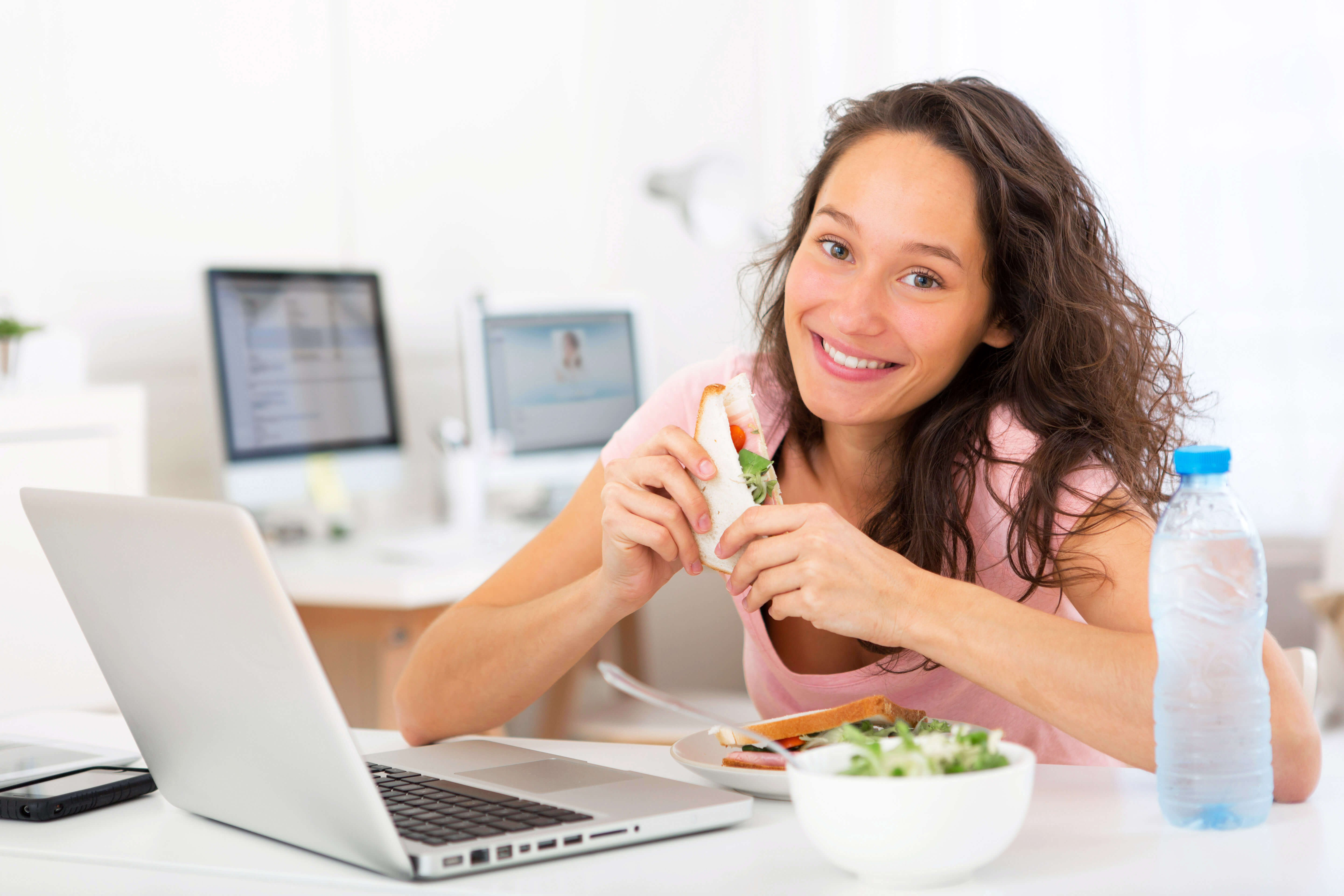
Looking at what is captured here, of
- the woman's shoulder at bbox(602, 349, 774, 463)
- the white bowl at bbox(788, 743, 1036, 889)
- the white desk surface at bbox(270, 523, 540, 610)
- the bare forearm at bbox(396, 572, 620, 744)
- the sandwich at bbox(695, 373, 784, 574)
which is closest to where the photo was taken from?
the white bowl at bbox(788, 743, 1036, 889)

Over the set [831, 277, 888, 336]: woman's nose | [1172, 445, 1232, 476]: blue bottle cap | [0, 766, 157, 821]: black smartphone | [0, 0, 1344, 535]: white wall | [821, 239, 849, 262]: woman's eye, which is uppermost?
[0, 0, 1344, 535]: white wall

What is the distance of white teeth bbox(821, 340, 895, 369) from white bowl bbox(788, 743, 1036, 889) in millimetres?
640

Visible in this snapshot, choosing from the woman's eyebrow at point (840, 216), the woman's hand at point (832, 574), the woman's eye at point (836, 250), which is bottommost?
the woman's hand at point (832, 574)

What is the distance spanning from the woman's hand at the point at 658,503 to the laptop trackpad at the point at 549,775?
0.20 meters

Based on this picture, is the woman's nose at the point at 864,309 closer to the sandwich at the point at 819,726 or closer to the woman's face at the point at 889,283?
the woman's face at the point at 889,283

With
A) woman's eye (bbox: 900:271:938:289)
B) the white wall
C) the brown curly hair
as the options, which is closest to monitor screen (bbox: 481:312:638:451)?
the white wall

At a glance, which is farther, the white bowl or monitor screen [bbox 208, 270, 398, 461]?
monitor screen [bbox 208, 270, 398, 461]

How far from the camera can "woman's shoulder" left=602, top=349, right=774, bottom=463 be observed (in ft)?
4.74

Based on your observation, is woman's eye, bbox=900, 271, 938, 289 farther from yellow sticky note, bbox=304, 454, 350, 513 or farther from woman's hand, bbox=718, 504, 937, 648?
yellow sticky note, bbox=304, 454, 350, 513

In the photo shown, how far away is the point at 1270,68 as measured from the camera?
111 inches

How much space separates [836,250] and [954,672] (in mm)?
463

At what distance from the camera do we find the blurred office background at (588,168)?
2346mm

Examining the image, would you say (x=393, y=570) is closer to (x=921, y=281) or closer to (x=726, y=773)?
(x=921, y=281)

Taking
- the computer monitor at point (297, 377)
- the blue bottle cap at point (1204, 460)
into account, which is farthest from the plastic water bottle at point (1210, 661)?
the computer monitor at point (297, 377)
